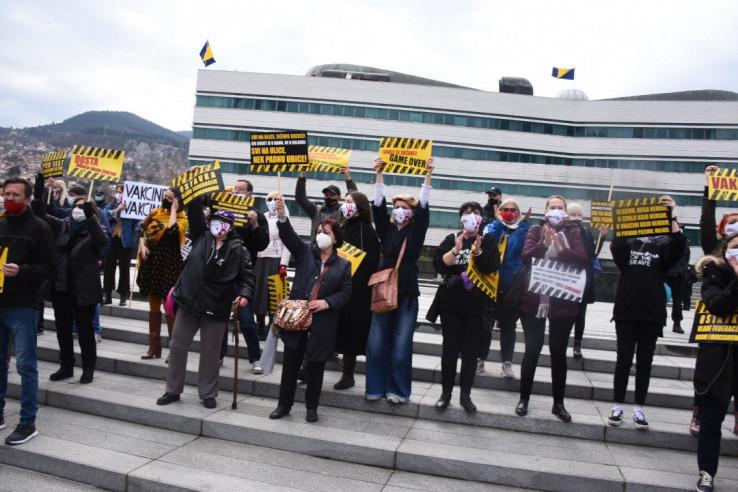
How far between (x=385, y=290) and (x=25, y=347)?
3389 mm

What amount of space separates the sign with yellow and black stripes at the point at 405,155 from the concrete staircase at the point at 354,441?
2.55 meters

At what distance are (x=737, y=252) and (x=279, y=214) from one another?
13.4ft

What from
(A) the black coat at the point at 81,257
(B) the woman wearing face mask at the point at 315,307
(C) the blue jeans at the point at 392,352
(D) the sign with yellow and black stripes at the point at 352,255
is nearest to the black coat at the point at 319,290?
(B) the woman wearing face mask at the point at 315,307

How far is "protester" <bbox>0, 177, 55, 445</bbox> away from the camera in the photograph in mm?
4973

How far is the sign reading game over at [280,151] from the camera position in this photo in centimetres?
703

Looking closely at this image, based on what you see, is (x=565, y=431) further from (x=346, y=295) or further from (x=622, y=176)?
(x=622, y=176)

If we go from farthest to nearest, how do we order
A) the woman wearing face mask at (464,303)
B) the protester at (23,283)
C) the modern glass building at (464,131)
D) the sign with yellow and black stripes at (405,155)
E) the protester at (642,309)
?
the modern glass building at (464,131), the sign with yellow and black stripes at (405,155), the woman wearing face mask at (464,303), the protester at (642,309), the protester at (23,283)

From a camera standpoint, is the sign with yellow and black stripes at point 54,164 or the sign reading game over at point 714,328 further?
the sign with yellow and black stripes at point 54,164

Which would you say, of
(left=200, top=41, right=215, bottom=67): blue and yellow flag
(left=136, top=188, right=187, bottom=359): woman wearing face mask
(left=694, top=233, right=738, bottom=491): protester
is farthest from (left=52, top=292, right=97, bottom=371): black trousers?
(left=200, top=41, right=215, bottom=67): blue and yellow flag

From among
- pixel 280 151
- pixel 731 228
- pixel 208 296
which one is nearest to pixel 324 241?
pixel 208 296

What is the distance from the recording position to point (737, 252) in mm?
4387

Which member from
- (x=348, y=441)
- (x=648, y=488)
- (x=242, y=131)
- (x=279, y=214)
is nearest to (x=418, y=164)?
(x=279, y=214)

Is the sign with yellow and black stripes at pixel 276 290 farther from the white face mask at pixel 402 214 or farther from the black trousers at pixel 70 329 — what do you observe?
the black trousers at pixel 70 329

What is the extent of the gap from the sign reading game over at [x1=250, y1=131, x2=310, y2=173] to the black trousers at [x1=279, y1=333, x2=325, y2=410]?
8.08 ft
